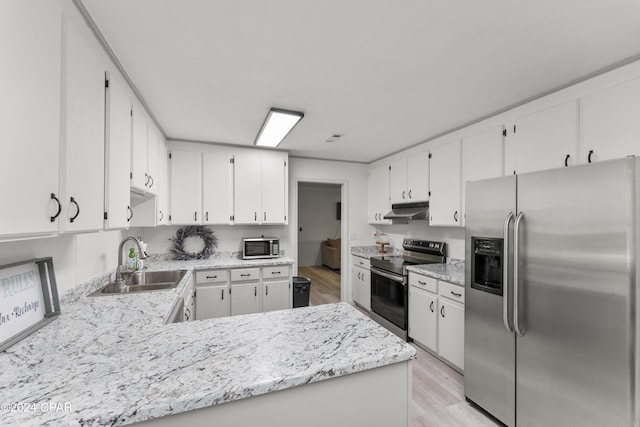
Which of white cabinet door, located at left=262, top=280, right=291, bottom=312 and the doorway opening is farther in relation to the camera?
the doorway opening

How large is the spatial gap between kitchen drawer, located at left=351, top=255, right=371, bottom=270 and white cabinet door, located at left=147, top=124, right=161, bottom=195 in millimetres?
2814

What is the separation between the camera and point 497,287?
1907 millimetres

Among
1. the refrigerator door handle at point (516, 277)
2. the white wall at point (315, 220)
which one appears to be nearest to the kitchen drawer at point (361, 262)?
the refrigerator door handle at point (516, 277)

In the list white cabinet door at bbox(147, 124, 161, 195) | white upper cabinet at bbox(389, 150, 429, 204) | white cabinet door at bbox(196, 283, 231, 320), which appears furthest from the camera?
white upper cabinet at bbox(389, 150, 429, 204)

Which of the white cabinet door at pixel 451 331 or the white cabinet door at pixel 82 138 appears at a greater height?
the white cabinet door at pixel 82 138

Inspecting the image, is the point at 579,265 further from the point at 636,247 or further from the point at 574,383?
the point at 574,383

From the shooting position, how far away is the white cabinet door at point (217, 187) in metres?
3.46

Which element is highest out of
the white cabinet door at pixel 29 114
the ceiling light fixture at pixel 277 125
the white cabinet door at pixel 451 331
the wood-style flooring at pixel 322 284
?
the ceiling light fixture at pixel 277 125

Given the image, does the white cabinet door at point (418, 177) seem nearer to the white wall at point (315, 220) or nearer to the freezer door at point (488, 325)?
the freezer door at point (488, 325)

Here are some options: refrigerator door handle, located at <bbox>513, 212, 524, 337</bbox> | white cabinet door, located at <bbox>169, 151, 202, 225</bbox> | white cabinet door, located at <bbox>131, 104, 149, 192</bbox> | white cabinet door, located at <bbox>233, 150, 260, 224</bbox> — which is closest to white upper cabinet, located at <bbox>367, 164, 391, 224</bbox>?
white cabinet door, located at <bbox>233, 150, 260, 224</bbox>

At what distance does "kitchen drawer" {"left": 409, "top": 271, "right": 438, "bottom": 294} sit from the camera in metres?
2.74

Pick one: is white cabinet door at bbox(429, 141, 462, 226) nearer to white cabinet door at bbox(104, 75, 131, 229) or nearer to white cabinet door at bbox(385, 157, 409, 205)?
white cabinet door at bbox(385, 157, 409, 205)

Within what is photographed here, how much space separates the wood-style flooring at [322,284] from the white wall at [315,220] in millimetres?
439

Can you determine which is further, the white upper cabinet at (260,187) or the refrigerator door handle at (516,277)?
the white upper cabinet at (260,187)
